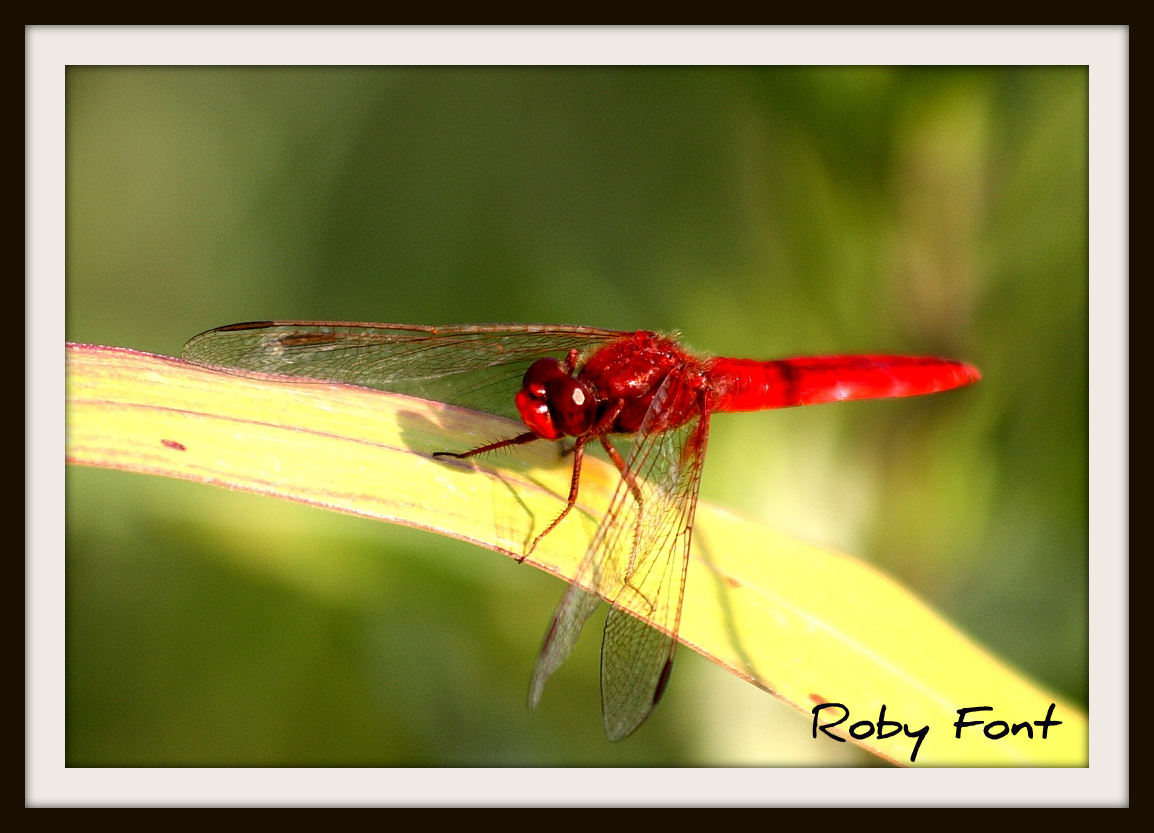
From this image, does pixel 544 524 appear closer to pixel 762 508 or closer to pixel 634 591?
pixel 634 591

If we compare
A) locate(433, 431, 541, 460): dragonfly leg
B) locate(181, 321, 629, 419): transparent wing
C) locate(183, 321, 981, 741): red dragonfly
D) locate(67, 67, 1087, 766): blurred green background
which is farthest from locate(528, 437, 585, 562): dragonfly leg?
locate(67, 67, 1087, 766): blurred green background

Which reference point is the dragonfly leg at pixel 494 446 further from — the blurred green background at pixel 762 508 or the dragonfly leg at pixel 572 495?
the blurred green background at pixel 762 508

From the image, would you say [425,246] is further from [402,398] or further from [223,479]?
[223,479]

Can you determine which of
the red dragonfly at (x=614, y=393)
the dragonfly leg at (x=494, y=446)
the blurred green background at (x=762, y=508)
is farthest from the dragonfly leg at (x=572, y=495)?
the blurred green background at (x=762, y=508)

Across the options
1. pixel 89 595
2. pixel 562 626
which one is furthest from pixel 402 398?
pixel 89 595

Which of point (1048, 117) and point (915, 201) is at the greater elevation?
point (1048, 117)
